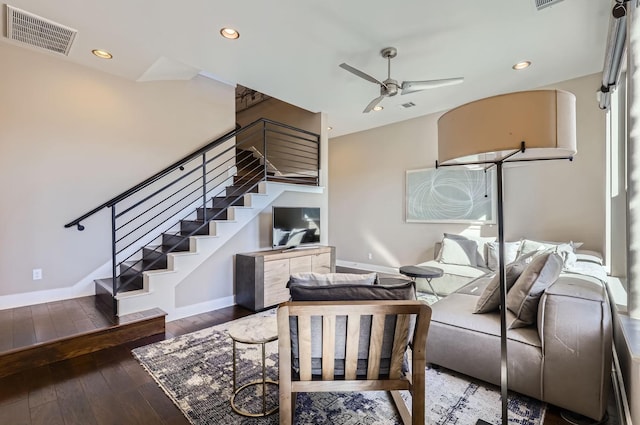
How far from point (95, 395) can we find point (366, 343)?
1.91 metres

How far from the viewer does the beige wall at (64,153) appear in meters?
3.21

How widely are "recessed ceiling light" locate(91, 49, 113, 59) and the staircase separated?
1.37m

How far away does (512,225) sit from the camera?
4488mm

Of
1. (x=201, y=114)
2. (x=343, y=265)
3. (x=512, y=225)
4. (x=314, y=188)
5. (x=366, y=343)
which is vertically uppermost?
(x=201, y=114)

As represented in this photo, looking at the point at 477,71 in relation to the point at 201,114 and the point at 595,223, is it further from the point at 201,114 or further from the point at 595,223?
the point at 201,114

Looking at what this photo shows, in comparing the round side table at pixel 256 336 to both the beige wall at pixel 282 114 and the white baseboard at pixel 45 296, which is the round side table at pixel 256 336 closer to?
the white baseboard at pixel 45 296

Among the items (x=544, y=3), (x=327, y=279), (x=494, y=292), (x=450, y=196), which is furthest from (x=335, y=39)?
(x=450, y=196)

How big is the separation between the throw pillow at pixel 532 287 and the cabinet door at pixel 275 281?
252 cm

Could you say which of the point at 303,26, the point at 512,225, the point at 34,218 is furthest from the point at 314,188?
the point at 34,218

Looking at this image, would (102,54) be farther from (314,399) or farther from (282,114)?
(314,399)

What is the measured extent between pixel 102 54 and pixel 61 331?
2.92 metres

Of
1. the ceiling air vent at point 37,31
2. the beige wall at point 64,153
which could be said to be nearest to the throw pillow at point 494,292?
the beige wall at point 64,153

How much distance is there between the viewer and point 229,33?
9.51 feet

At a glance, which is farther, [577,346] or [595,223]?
[595,223]
